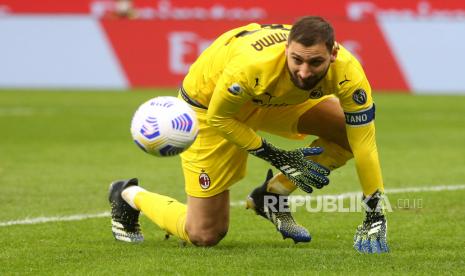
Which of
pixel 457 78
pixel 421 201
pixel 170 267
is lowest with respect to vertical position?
pixel 457 78

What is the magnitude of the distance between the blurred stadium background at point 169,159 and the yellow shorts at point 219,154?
47 cm

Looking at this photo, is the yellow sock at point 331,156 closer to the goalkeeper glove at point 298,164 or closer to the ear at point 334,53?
the goalkeeper glove at point 298,164

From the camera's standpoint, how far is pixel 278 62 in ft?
21.9

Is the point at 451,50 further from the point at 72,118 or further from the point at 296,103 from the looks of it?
the point at 296,103

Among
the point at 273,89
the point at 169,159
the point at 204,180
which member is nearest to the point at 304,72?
the point at 273,89

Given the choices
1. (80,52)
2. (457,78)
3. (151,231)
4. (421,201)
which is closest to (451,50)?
(457,78)

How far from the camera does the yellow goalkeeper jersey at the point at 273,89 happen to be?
6.69 metres

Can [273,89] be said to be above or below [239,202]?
above

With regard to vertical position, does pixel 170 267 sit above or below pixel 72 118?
above

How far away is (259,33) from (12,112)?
1336cm

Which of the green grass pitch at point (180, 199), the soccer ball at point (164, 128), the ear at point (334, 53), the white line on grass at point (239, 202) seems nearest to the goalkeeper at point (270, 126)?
the ear at point (334, 53)

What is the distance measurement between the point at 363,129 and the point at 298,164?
49cm

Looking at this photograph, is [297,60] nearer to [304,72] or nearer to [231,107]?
[304,72]

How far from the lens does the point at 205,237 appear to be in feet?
24.6
